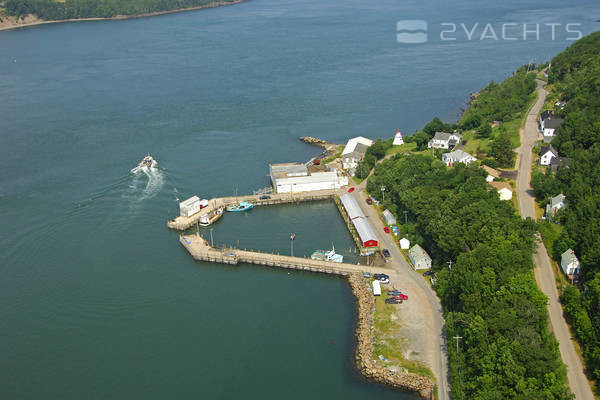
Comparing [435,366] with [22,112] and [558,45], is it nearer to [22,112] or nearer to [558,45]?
[22,112]

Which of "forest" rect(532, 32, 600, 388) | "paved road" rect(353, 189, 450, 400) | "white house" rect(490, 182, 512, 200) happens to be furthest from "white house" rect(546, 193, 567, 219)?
"paved road" rect(353, 189, 450, 400)

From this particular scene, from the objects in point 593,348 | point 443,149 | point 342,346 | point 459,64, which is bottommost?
point 342,346

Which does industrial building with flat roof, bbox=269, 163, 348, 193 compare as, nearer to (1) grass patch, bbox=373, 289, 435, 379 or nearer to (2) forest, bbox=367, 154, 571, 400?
(2) forest, bbox=367, 154, 571, 400

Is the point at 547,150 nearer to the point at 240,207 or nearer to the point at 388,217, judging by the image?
the point at 388,217

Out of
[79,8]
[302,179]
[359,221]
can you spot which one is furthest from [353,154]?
[79,8]

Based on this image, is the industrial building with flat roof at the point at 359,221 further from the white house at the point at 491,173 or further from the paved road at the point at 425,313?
the white house at the point at 491,173

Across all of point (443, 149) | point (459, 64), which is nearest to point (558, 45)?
point (459, 64)
